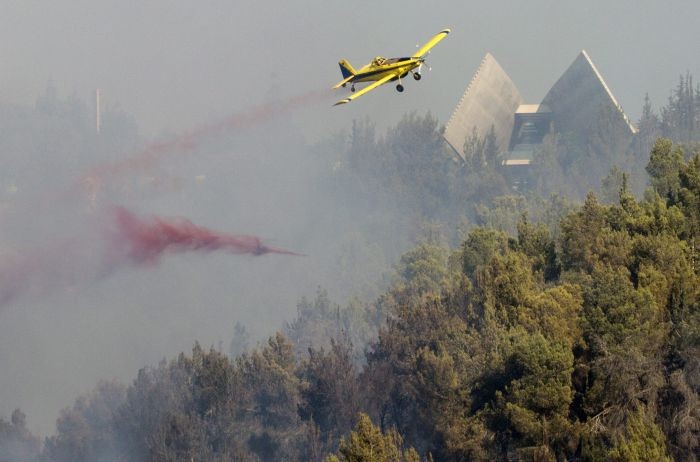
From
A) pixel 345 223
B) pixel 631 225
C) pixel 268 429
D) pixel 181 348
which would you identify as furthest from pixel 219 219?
pixel 631 225

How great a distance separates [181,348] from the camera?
148m

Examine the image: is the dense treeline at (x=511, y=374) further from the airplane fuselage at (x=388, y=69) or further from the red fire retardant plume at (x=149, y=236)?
the airplane fuselage at (x=388, y=69)

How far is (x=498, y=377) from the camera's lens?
216 feet

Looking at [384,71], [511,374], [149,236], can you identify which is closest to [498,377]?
[511,374]

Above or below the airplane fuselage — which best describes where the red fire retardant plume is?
below

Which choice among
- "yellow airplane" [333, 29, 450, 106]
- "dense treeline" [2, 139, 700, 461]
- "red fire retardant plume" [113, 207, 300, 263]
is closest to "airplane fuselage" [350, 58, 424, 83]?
"yellow airplane" [333, 29, 450, 106]

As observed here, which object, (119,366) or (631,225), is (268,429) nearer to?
(631,225)

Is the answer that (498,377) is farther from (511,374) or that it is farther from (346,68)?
(346,68)

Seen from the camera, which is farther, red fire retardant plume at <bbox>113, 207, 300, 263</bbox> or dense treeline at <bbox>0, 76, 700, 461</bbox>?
red fire retardant plume at <bbox>113, 207, 300, 263</bbox>

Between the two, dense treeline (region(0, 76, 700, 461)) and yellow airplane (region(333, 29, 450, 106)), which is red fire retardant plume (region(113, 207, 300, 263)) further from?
yellow airplane (region(333, 29, 450, 106))

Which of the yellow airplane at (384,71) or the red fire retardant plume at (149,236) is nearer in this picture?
the yellow airplane at (384,71)

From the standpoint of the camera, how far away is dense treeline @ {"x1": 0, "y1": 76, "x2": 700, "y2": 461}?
60719 mm

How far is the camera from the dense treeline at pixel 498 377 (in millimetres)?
60719

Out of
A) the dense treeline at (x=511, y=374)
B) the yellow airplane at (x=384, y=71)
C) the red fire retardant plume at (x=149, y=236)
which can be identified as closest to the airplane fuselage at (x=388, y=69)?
the yellow airplane at (x=384, y=71)
